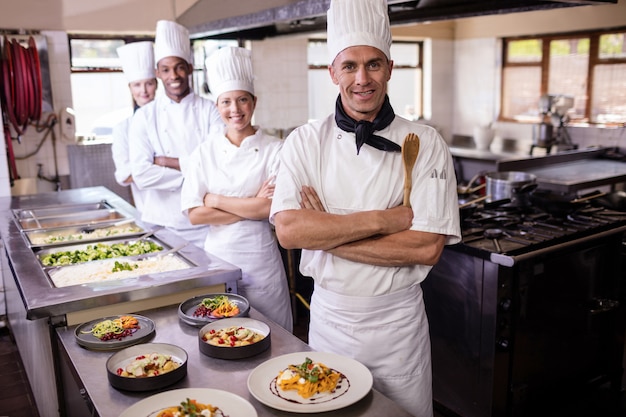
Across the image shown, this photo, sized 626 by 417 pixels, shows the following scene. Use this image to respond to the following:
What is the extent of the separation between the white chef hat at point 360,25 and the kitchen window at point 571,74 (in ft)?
18.6

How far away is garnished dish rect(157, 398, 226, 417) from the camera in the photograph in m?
1.46

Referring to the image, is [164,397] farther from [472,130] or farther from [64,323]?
[472,130]

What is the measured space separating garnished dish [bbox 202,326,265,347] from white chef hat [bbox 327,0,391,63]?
1.00m

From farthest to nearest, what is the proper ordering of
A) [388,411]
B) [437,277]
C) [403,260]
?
1. [437,277]
2. [403,260]
3. [388,411]

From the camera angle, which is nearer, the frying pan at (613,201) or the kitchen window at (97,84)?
the frying pan at (613,201)

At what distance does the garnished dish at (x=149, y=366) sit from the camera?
5.57ft

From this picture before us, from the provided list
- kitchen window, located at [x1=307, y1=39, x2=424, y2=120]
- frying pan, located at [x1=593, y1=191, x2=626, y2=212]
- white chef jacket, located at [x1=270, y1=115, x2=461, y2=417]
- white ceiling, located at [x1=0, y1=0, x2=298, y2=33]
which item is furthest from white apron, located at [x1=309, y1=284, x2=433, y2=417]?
kitchen window, located at [x1=307, y1=39, x2=424, y2=120]

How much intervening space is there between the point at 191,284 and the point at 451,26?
7174 millimetres

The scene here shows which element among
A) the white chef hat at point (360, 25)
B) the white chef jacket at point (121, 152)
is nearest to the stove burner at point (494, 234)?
the white chef hat at point (360, 25)

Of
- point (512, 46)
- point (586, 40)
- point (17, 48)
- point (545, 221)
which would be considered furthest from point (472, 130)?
point (17, 48)

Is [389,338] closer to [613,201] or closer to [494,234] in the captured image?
[494,234]

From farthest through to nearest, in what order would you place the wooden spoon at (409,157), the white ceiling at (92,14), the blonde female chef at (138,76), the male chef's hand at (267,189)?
the white ceiling at (92,14)
the blonde female chef at (138,76)
the male chef's hand at (267,189)
the wooden spoon at (409,157)

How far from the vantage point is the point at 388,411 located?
152cm

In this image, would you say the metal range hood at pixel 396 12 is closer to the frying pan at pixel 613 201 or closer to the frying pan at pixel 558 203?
the frying pan at pixel 558 203
